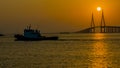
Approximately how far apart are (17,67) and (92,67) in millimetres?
7740

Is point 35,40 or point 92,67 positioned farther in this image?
point 35,40

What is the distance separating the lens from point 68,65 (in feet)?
163

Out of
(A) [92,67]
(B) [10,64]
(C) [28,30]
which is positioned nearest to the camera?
(A) [92,67]

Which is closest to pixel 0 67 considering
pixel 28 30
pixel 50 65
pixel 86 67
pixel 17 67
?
pixel 17 67

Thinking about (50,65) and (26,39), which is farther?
(26,39)

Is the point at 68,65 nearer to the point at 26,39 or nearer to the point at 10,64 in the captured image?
the point at 10,64

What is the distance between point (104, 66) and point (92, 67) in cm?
166

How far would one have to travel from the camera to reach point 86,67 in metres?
47.2

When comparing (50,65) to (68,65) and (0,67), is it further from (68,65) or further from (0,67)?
(0,67)

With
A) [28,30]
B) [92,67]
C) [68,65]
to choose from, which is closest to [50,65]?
[68,65]

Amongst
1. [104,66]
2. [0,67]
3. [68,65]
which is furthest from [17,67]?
[104,66]

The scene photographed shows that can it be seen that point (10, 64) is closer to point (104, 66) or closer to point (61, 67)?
point (61, 67)

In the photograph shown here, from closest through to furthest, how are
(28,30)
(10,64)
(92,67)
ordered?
(92,67), (10,64), (28,30)

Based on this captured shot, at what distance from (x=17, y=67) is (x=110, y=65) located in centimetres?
975
